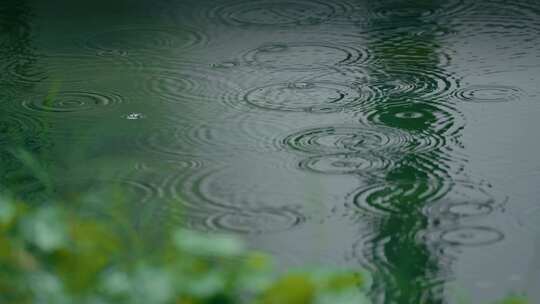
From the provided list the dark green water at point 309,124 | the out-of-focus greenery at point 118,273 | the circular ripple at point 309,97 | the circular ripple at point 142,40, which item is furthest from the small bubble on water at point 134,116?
the out-of-focus greenery at point 118,273

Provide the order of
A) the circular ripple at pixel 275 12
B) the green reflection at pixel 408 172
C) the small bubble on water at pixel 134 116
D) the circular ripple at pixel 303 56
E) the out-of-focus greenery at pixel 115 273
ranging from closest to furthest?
the out-of-focus greenery at pixel 115 273
the green reflection at pixel 408 172
the small bubble on water at pixel 134 116
the circular ripple at pixel 303 56
the circular ripple at pixel 275 12

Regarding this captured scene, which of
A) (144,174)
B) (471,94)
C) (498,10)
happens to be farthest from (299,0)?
(144,174)

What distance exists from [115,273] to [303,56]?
2564mm

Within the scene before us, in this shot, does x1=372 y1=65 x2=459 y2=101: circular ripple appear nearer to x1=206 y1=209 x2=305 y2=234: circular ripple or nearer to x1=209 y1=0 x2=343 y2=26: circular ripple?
x1=209 y1=0 x2=343 y2=26: circular ripple

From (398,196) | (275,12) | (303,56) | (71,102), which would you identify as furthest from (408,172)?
(275,12)

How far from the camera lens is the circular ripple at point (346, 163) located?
275cm

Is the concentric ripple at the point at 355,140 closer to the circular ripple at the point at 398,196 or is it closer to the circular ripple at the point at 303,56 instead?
the circular ripple at the point at 398,196

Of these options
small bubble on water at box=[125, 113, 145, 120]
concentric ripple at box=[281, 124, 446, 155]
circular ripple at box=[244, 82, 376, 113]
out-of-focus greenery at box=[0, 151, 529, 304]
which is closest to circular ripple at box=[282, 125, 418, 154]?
concentric ripple at box=[281, 124, 446, 155]

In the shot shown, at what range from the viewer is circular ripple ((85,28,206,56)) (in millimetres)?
3787

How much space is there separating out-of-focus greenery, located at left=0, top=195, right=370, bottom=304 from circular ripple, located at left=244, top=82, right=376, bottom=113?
6.40ft

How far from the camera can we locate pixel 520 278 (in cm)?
223

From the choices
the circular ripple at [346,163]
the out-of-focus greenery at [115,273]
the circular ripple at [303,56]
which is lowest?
the out-of-focus greenery at [115,273]

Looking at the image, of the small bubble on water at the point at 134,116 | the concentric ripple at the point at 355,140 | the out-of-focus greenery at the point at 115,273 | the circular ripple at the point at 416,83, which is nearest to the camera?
the out-of-focus greenery at the point at 115,273

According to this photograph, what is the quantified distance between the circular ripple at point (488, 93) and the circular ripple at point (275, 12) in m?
0.90
